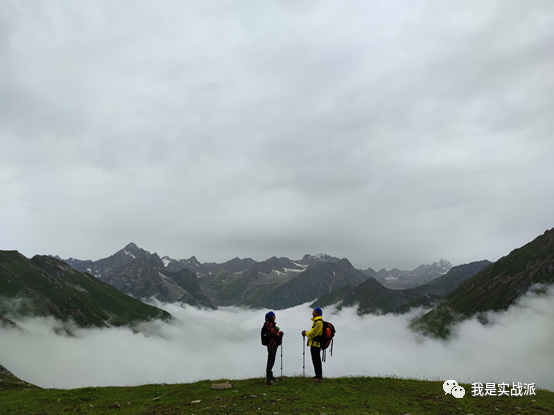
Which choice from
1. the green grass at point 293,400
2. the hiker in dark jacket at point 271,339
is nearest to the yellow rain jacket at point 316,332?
the hiker in dark jacket at point 271,339

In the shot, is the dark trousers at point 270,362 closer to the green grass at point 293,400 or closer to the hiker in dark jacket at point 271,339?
the hiker in dark jacket at point 271,339

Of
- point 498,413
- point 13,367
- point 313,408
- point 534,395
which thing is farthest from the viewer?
point 13,367

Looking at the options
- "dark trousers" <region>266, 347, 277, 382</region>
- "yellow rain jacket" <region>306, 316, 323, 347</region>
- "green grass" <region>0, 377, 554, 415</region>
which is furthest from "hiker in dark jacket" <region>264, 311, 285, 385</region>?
"yellow rain jacket" <region>306, 316, 323, 347</region>

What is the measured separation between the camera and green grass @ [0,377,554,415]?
1656cm

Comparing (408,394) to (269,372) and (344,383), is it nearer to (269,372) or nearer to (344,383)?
(344,383)

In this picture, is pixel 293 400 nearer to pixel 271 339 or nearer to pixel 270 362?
pixel 270 362

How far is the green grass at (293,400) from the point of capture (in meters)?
16.6

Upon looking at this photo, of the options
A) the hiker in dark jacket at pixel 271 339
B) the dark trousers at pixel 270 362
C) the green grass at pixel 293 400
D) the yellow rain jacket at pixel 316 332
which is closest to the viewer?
the green grass at pixel 293 400

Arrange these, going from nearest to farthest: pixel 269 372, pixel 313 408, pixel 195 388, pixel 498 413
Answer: pixel 498 413
pixel 313 408
pixel 269 372
pixel 195 388

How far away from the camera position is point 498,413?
15.4 metres

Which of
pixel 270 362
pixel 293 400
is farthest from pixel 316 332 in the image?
pixel 293 400

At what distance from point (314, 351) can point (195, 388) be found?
35.0 ft

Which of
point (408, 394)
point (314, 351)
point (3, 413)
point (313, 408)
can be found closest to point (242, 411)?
point (313, 408)

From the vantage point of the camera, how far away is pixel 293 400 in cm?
1812
